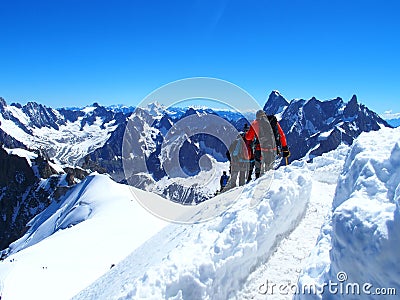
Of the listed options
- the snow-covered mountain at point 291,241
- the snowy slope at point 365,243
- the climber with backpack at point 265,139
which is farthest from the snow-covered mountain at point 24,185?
the snowy slope at point 365,243

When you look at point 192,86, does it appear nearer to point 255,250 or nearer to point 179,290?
point 255,250

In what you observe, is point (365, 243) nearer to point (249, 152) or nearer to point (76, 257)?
point (249, 152)

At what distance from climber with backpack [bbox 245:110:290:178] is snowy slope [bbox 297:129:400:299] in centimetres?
751

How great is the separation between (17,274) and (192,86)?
22.4 meters

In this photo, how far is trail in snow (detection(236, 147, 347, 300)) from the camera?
7.74 meters

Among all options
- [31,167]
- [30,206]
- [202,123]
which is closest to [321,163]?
[202,123]

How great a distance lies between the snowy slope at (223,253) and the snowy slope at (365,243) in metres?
2.08

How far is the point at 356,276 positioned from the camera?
516cm

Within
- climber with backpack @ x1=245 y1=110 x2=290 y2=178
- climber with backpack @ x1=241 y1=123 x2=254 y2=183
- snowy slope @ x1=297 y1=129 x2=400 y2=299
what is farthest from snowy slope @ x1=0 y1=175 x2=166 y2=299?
snowy slope @ x1=297 y1=129 x2=400 y2=299

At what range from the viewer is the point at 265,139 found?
14828mm

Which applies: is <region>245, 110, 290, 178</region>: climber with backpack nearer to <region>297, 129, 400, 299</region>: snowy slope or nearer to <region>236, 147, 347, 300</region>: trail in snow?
<region>236, 147, 347, 300</region>: trail in snow

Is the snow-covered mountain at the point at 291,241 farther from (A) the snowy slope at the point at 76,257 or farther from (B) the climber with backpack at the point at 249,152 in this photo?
(A) the snowy slope at the point at 76,257

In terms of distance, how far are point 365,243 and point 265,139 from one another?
33.0 ft

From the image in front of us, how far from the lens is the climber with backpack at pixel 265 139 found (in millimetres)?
14352
